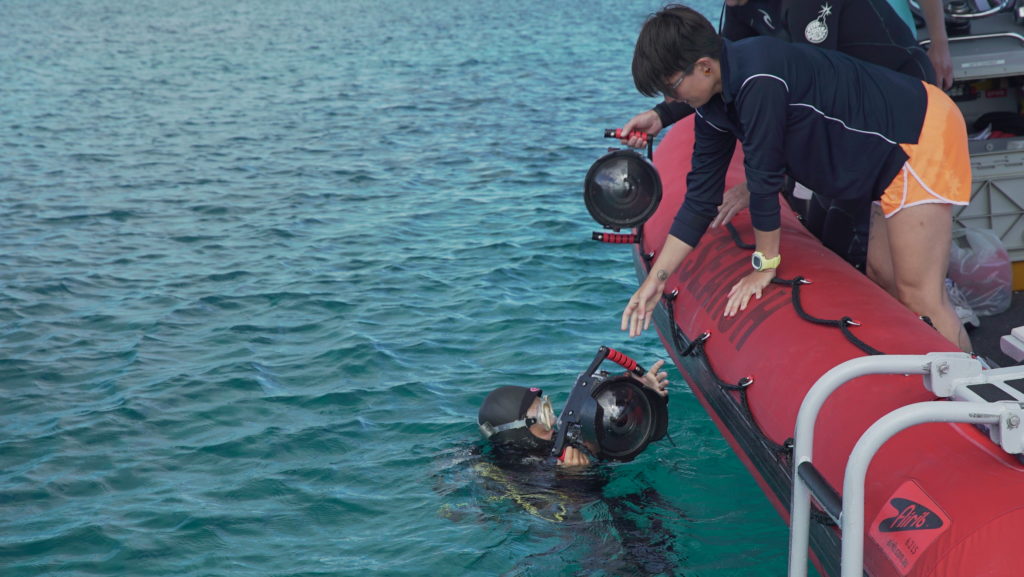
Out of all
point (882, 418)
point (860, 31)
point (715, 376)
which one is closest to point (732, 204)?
point (860, 31)

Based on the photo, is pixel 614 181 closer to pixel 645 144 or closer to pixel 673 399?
pixel 645 144

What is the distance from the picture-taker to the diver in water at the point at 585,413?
349 centimetres

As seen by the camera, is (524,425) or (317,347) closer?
(524,425)

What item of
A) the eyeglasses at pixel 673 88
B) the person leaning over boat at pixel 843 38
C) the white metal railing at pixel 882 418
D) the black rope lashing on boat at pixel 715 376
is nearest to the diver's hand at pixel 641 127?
the person leaning over boat at pixel 843 38

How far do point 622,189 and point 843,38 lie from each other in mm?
983

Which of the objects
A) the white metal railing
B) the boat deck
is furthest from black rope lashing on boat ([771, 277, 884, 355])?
the boat deck

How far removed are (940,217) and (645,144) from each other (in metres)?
1.33

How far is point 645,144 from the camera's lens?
3973 mm

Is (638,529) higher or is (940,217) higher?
(940,217)

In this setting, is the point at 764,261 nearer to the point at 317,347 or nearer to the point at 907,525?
the point at 907,525

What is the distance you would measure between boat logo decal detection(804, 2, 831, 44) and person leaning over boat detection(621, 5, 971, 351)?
0.54 metres

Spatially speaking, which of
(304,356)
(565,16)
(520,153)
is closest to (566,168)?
(520,153)

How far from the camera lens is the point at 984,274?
14.4 ft

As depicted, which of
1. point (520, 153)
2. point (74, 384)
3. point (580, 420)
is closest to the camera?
point (580, 420)
